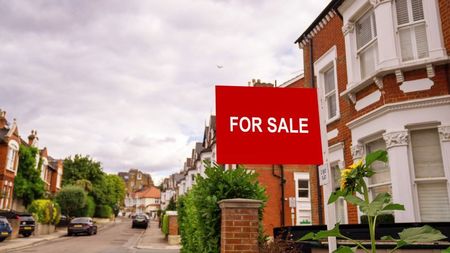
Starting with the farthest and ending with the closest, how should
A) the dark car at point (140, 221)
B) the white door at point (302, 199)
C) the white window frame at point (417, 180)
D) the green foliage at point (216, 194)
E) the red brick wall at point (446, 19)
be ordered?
the dark car at point (140, 221) → the white door at point (302, 199) → the red brick wall at point (446, 19) → the white window frame at point (417, 180) → the green foliage at point (216, 194)

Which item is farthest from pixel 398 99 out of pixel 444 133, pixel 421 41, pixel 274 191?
pixel 274 191

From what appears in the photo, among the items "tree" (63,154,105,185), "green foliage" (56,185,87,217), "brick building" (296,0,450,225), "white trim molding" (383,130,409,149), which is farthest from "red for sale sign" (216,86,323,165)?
"tree" (63,154,105,185)

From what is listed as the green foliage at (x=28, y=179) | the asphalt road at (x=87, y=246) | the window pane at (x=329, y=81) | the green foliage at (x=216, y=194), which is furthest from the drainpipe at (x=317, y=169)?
the green foliage at (x=28, y=179)

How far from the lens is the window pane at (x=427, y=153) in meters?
7.65

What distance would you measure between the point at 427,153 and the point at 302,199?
51.0 ft

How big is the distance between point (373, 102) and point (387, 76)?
69 cm

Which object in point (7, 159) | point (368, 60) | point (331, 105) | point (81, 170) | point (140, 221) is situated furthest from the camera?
point (81, 170)

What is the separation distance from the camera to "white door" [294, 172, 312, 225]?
22.4m

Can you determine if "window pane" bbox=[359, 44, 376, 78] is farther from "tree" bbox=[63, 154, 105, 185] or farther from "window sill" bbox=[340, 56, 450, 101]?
"tree" bbox=[63, 154, 105, 185]

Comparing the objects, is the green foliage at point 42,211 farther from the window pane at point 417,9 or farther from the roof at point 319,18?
the window pane at point 417,9

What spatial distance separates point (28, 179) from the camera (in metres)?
33.9

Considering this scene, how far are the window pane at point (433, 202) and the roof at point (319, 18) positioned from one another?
5.06 metres

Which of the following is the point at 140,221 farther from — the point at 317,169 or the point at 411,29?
the point at 411,29

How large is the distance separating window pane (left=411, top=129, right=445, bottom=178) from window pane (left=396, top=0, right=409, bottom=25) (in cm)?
240
